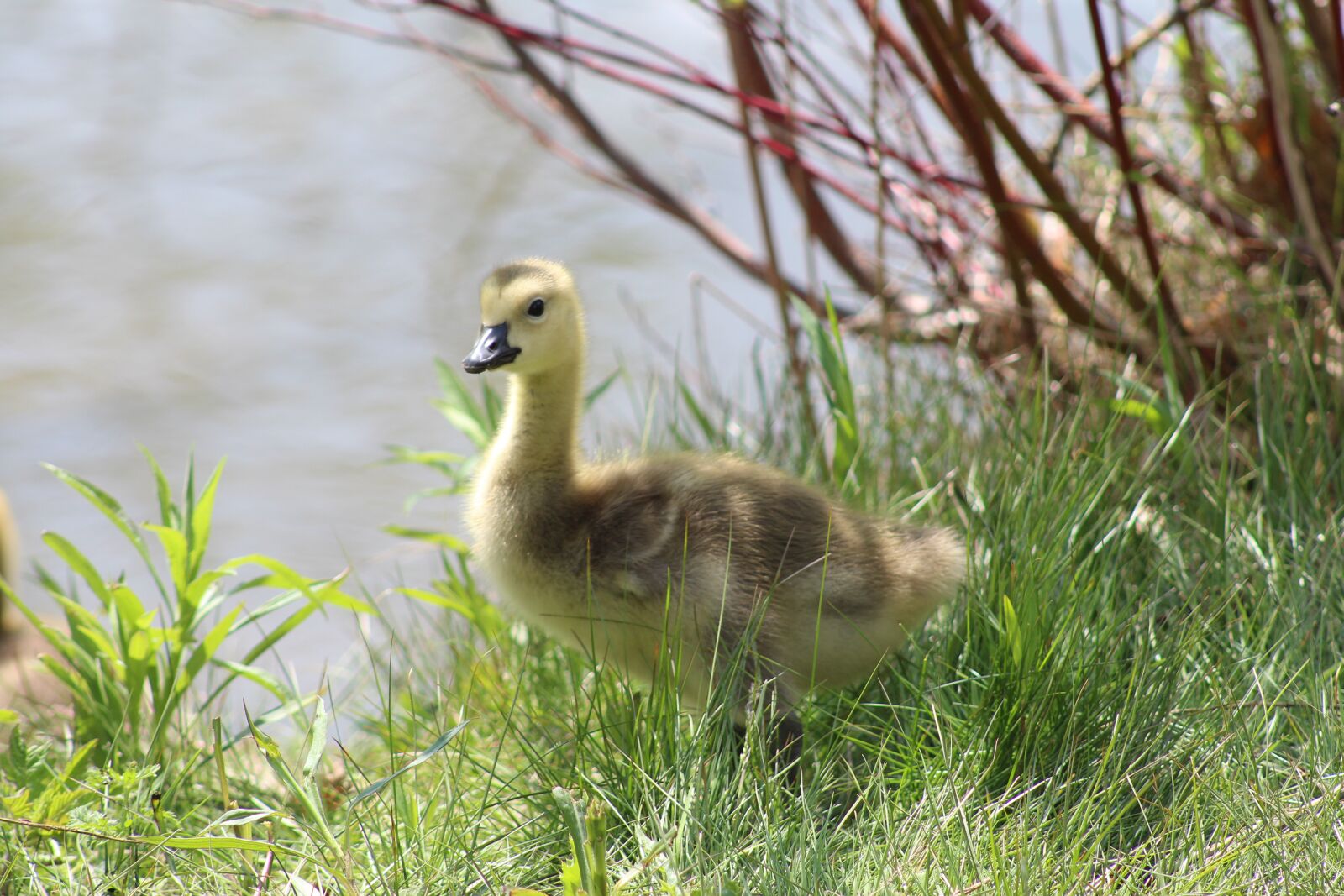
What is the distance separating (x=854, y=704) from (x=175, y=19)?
8791 millimetres

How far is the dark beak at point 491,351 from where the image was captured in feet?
8.13

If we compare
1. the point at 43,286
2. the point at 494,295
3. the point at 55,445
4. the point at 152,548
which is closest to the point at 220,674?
the point at 152,548

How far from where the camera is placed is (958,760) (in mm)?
2197

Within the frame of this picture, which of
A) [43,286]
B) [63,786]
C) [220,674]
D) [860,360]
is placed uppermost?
[43,286]

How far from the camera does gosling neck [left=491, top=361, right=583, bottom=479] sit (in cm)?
256

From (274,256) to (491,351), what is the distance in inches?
213

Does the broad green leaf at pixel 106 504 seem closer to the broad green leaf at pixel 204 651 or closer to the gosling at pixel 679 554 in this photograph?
the broad green leaf at pixel 204 651

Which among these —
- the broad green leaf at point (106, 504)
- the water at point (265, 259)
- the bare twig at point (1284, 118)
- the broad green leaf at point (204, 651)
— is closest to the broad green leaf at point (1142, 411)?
Answer: the bare twig at point (1284, 118)

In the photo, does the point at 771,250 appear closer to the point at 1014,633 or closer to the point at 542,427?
the point at 542,427

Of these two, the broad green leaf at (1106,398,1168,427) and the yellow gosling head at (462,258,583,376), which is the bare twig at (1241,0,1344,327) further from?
the yellow gosling head at (462,258,583,376)

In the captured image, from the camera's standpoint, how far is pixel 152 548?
212 inches

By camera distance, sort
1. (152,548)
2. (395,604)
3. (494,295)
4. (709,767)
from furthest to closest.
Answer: (152,548)
(395,604)
(494,295)
(709,767)

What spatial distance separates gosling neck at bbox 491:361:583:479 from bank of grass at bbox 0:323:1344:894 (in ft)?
1.26

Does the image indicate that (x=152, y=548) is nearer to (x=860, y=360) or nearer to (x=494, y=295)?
(x=860, y=360)
